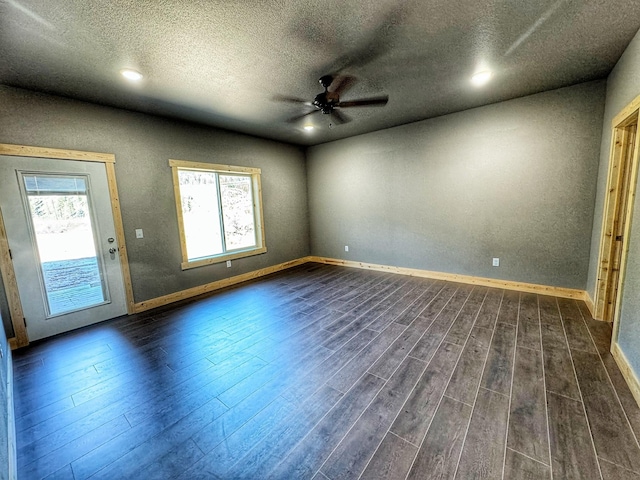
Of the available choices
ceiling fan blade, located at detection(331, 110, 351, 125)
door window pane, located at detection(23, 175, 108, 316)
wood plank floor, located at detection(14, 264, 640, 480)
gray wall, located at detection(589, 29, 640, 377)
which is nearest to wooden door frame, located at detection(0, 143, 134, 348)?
door window pane, located at detection(23, 175, 108, 316)

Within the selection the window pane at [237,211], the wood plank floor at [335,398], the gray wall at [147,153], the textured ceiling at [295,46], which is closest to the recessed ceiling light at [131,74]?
the textured ceiling at [295,46]

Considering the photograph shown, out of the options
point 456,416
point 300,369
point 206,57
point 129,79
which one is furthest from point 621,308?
point 129,79

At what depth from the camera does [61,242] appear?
10.4ft

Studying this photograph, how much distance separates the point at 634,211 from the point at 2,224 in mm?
6031

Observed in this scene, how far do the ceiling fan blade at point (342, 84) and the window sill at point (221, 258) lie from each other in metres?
3.35

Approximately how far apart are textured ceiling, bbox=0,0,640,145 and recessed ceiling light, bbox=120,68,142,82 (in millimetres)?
71

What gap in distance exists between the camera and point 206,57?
244 centimetres

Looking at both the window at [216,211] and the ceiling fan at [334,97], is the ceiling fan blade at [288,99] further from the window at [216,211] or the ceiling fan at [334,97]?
the window at [216,211]

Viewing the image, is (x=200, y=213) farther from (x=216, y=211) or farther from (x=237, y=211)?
(x=237, y=211)

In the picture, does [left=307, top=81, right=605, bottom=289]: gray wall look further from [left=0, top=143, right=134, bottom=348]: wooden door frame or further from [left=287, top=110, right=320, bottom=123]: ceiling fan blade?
[left=0, top=143, right=134, bottom=348]: wooden door frame

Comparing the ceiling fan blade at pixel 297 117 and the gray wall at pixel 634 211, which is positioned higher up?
the ceiling fan blade at pixel 297 117

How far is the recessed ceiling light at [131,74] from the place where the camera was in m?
2.58

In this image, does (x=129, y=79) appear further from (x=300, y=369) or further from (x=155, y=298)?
(x=300, y=369)

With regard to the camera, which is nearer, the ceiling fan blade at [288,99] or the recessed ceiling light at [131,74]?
the recessed ceiling light at [131,74]
